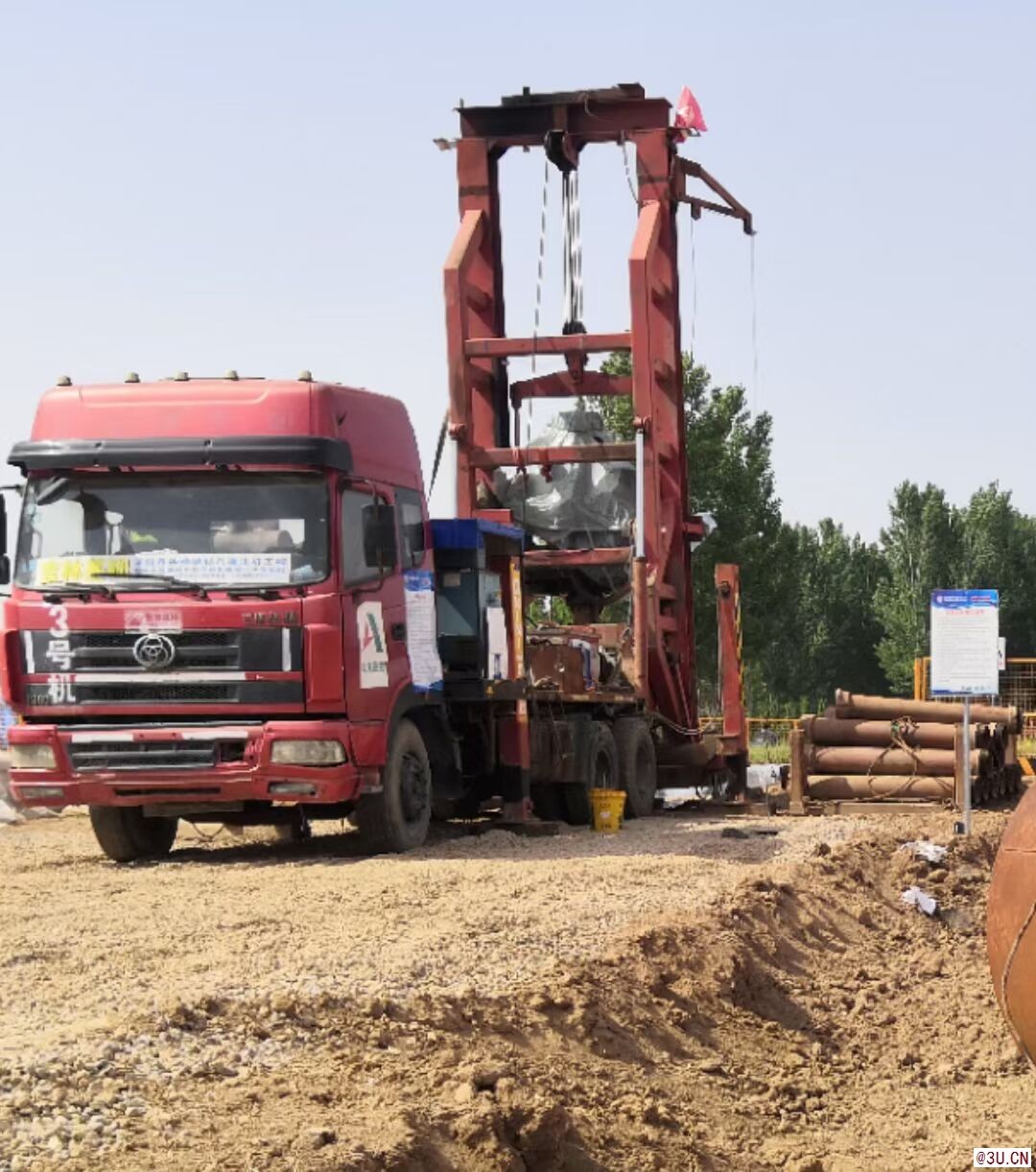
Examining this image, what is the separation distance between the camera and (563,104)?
2141 centimetres

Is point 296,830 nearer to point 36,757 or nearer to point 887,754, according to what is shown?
point 36,757

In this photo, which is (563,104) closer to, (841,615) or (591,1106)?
(591,1106)

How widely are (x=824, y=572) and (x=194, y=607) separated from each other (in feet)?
213

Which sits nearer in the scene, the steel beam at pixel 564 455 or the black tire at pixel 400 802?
the black tire at pixel 400 802

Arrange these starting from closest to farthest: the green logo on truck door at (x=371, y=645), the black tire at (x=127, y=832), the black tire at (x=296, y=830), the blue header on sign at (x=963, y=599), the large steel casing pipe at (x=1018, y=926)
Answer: the large steel casing pipe at (x=1018, y=926)
the green logo on truck door at (x=371, y=645)
the black tire at (x=127, y=832)
the black tire at (x=296, y=830)
the blue header on sign at (x=963, y=599)

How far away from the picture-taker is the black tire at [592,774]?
18562mm

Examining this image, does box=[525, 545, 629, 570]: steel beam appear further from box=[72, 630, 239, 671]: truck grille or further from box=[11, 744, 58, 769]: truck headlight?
box=[11, 744, 58, 769]: truck headlight

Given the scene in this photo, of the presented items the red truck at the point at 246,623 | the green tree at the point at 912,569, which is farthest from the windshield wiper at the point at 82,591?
the green tree at the point at 912,569

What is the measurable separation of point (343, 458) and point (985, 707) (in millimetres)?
10195

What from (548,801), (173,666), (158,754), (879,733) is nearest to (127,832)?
(158,754)

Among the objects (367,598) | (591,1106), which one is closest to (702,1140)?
(591,1106)

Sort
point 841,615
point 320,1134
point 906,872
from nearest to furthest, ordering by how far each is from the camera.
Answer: point 320,1134 → point 906,872 → point 841,615

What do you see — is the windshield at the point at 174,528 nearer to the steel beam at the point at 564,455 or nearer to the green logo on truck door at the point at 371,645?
the green logo on truck door at the point at 371,645

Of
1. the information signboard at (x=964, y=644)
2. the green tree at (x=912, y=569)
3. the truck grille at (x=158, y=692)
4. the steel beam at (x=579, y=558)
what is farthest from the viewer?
the green tree at (x=912, y=569)
